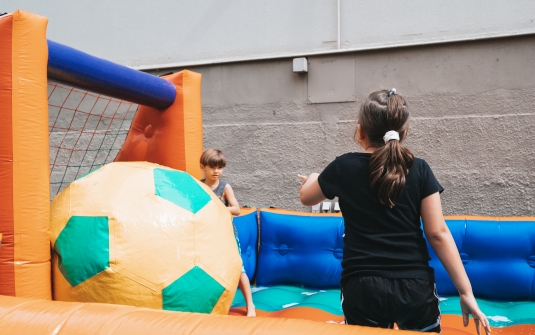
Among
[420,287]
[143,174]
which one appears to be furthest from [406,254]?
[143,174]

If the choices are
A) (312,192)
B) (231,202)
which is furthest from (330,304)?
(312,192)

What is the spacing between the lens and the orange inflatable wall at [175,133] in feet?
11.2

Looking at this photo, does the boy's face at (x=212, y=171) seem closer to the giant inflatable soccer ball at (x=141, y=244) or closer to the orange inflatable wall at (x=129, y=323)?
the giant inflatable soccer ball at (x=141, y=244)

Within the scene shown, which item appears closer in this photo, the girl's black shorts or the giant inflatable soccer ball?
the girl's black shorts

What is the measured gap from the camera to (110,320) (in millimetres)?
1469

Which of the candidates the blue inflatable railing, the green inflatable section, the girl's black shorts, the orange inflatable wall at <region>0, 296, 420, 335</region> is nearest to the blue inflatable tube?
the blue inflatable railing

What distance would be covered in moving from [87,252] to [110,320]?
2.03 ft

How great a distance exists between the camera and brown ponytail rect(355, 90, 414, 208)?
1.76m

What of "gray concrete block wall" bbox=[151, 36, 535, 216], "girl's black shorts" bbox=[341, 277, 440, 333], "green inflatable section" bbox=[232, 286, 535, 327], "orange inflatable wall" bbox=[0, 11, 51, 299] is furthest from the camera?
"gray concrete block wall" bbox=[151, 36, 535, 216]

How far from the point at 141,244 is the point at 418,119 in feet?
12.7

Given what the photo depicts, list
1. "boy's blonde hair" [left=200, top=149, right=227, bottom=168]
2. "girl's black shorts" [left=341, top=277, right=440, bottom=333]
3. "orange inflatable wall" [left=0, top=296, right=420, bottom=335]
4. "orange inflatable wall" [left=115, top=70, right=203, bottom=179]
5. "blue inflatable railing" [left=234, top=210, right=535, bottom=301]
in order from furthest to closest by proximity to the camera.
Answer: "boy's blonde hair" [left=200, top=149, right=227, bottom=168], "blue inflatable railing" [left=234, top=210, right=535, bottom=301], "orange inflatable wall" [left=115, top=70, right=203, bottom=179], "girl's black shorts" [left=341, top=277, right=440, bottom=333], "orange inflatable wall" [left=0, top=296, right=420, bottom=335]

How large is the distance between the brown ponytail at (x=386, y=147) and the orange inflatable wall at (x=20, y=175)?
142 centimetres

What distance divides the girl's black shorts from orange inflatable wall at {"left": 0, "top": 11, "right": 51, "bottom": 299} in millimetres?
1328

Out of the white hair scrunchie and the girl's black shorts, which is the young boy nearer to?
the girl's black shorts
